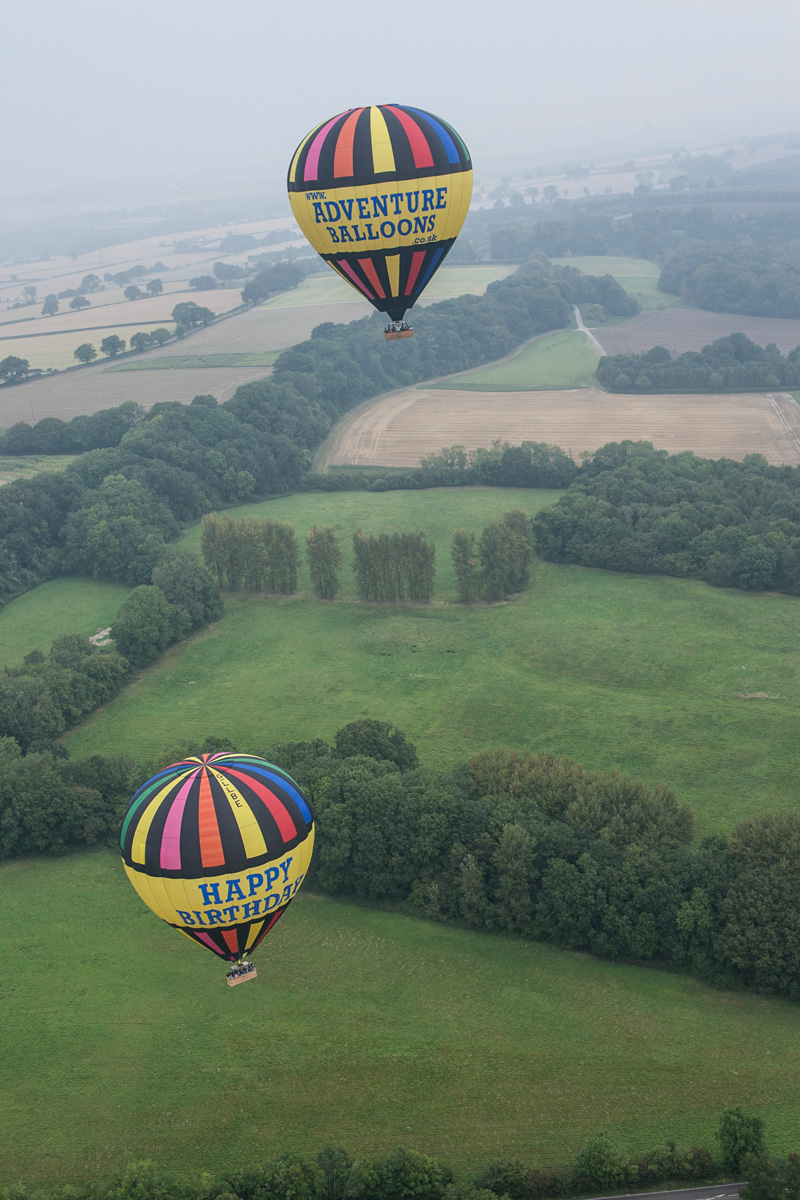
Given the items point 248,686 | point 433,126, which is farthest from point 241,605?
point 433,126

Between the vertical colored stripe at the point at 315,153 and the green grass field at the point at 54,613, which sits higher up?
the vertical colored stripe at the point at 315,153

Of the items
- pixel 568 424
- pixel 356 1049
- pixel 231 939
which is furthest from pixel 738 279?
pixel 231 939

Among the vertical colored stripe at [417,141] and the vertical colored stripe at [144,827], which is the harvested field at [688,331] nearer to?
the vertical colored stripe at [417,141]

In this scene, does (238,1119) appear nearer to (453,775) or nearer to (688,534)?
(453,775)

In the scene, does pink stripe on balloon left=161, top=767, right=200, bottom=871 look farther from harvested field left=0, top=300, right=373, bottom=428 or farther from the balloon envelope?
harvested field left=0, top=300, right=373, bottom=428

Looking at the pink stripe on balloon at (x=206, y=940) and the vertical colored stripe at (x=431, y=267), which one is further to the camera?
the vertical colored stripe at (x=431, y=267)

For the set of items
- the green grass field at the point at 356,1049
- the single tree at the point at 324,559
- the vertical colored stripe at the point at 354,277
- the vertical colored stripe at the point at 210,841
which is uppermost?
the vertical colored stripe at the point at 354,277

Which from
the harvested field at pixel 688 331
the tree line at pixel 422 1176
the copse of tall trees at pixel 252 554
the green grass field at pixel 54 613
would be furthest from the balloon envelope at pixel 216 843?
the harvested field at pixel 688 331
